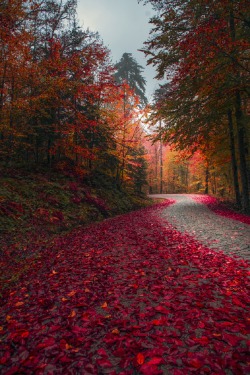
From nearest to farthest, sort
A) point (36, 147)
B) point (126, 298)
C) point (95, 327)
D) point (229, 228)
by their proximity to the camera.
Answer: point (95, 327)
point (126, 298)
point (229, 228)
point (36, 147)

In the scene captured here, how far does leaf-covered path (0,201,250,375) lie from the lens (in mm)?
2295

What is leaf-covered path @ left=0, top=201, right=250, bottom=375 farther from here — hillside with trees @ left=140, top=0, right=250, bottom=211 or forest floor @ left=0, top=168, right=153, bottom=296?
hillside with trees @ left=140, top=0, right=250, bottom=211


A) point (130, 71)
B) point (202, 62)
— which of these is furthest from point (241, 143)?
point (130, 71)

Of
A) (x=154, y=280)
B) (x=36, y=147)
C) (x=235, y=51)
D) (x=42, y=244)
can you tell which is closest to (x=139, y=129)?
(x=36, y=147)

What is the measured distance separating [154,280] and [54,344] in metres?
2.33

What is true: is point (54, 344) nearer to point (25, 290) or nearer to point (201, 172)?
point (25, 290)

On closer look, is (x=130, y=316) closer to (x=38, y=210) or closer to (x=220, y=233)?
(x=220, y=233)

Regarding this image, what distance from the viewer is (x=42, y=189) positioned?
11172 millimetres

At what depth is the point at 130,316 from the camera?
3148 millimetres

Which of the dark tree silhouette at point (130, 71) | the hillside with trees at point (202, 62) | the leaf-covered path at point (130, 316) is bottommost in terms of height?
the leaf-covered path at point (130, 316)

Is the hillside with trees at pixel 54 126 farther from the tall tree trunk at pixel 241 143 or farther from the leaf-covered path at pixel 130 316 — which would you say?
the tall tree trunk at pixel 241 143

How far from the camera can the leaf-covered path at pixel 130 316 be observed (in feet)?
7.53

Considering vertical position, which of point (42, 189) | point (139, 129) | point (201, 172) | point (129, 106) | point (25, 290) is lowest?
point (25, 290)

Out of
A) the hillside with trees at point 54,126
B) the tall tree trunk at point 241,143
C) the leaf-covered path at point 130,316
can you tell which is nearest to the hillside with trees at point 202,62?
the tall tree trunk at point 241,143
